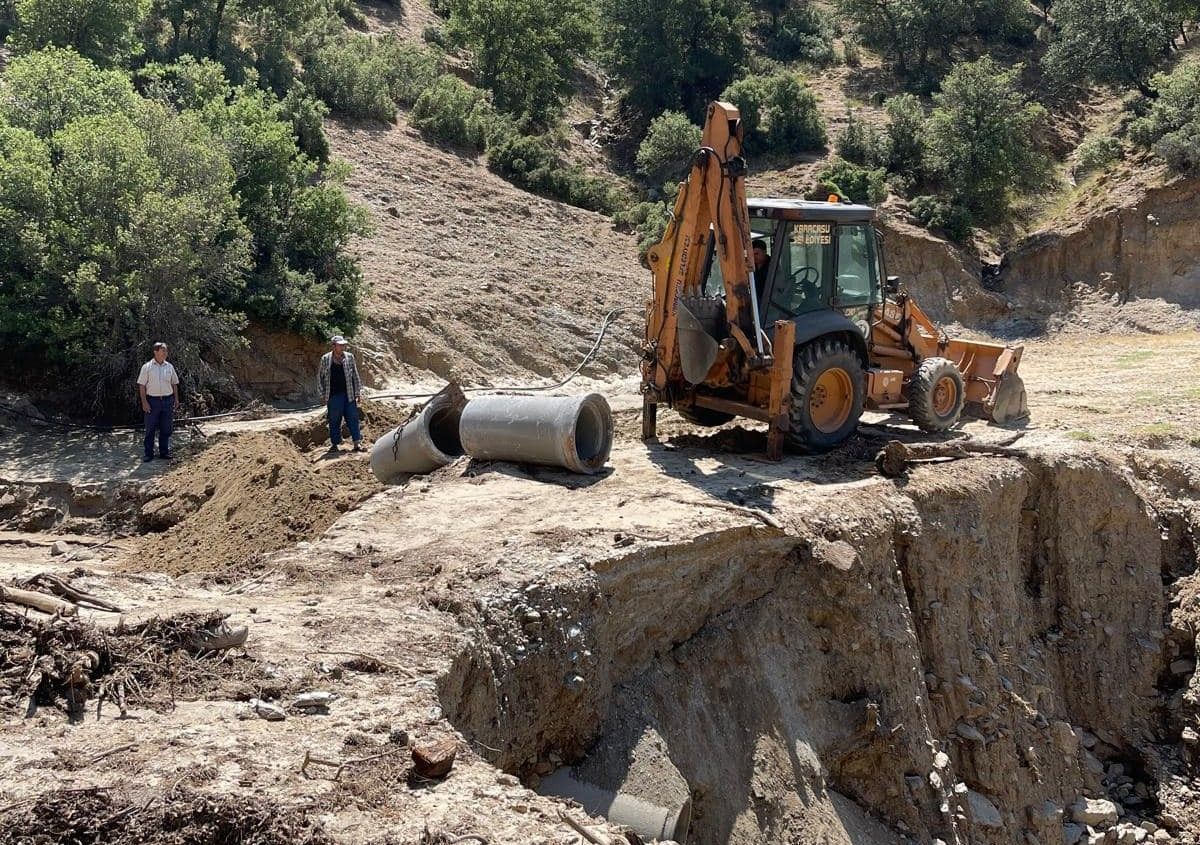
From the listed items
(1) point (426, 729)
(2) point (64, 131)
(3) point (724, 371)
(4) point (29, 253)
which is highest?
(2) point (64, 131)

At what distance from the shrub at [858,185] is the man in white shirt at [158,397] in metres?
17.3

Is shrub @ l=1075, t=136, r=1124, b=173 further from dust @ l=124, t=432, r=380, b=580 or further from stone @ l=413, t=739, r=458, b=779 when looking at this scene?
stone @ l=413, t=739, r=458, b=779

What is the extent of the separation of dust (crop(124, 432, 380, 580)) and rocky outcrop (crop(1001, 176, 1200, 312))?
17.6 metres

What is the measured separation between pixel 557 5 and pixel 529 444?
75.1ft

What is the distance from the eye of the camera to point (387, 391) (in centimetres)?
1641

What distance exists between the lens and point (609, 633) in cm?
773

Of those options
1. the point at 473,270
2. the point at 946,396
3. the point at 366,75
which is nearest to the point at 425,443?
the point at 946,396

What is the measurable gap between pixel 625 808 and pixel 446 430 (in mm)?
5779

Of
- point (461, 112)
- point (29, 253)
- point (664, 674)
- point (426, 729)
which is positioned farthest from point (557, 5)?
point (426, 729)

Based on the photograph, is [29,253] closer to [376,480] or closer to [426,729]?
[376,480]

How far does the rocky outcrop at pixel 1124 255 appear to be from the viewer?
910 inches

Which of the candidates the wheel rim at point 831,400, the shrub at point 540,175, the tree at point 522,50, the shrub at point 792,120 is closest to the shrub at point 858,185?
the shrub at point 792,120

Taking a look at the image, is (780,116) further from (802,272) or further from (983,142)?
(802,272)

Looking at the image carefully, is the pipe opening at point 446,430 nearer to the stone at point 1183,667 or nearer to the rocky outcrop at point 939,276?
the stone at point 1183,667
